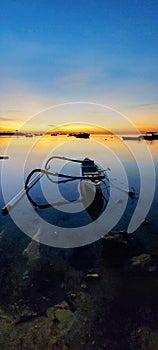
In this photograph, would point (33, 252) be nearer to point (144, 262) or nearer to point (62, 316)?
point (62, 316)

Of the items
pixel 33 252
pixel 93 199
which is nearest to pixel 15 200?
pixel 93 199

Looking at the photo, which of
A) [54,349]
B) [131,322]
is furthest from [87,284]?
[54,349]

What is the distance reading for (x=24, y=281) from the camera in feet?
36.8

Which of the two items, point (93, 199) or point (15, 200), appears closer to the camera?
point (93, 199)

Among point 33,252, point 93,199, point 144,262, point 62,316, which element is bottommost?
point 62,316

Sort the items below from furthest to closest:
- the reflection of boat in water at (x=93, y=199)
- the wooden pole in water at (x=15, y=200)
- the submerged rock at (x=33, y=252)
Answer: the reflection of boat in water at (x=93, y=199) < the wooden pole in water at (x=15, y=200) < the submerged rock at (x=33, y=252)

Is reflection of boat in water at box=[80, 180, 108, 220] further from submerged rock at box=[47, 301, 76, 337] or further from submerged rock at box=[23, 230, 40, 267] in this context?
submerged rock at box=[47, 301, 76, 337]

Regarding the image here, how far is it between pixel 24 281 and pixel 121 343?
5.27 meters

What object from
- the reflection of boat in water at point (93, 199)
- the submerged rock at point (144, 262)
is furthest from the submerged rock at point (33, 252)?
the reflection of boat in water at point (93, 199)

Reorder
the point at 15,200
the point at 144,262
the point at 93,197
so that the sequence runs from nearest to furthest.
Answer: the point at 144,262 < the point at 93,197 < the point at 15,200

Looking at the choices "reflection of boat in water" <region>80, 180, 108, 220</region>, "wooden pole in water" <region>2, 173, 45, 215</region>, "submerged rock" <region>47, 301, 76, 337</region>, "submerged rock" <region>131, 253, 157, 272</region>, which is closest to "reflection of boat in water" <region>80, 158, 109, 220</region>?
"reflection of boat in water" <region>80, 180, 108, 220</region>

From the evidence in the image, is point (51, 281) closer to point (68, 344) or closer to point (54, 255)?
point (54, 255)

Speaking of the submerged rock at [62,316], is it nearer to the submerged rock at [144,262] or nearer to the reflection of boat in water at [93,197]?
the submerged rock at [144,262]

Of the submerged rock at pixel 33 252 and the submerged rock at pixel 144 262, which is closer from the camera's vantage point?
the submerged rock at pixel 144 262
